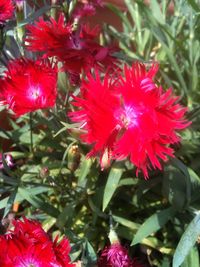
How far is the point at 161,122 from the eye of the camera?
2.55ft

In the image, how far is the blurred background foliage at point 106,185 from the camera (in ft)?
3.36

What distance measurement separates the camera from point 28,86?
Answer: 0.92 meters

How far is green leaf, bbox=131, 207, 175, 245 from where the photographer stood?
1.02 m

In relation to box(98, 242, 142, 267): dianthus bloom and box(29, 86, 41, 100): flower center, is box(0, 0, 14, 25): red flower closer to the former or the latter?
box(29, 86, 41, 100): flower center

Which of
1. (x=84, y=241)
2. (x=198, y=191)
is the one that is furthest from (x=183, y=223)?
(x=84, y=241)

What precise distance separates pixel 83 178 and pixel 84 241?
149 millimetres

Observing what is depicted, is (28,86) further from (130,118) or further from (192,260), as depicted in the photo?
(192,260)

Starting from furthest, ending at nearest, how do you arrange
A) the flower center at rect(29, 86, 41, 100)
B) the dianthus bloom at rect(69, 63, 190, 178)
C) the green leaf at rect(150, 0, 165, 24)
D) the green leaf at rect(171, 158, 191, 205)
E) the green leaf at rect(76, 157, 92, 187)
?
the green leaf at rect(150, 0, 165, 24), the green leaf at rect(76, 157, 92, 187), the green leaf at rect(171, 158, 191, 205), the flower center at rect(29, 86, 41, 100), the dianthus bloom at rect(69, 63, 190, 178)

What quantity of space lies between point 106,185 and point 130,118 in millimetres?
282

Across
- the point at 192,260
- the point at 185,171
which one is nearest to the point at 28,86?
the point at 185,171

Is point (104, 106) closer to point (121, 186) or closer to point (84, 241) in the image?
point (84, 241)

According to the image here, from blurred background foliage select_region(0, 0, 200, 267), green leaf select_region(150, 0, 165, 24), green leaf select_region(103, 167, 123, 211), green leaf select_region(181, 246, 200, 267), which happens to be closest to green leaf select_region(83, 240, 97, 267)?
blurred background foliage select_region(0, 0, 200, 267)

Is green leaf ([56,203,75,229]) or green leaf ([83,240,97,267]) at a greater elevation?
green leaf ([56,203,75,229])

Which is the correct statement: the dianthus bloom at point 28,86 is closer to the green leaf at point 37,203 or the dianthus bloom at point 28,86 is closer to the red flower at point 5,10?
the red flower at point 5,10
